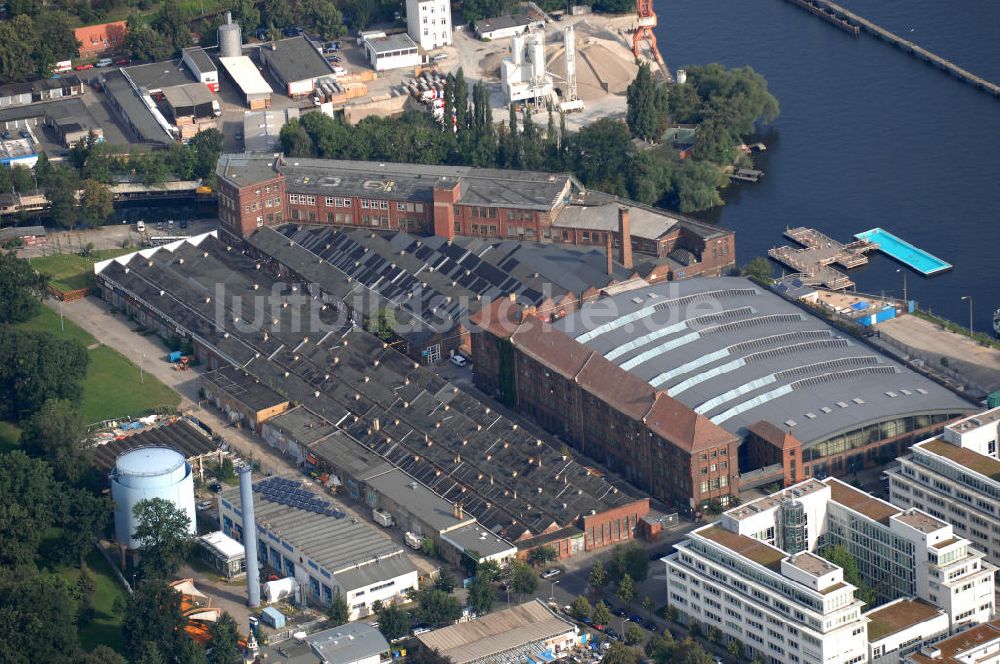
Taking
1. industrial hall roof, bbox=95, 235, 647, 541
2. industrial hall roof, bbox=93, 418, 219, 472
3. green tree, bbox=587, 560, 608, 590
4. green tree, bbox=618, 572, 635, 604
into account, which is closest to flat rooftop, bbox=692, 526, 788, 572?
green tree, bbox=618, 572, 635, 604

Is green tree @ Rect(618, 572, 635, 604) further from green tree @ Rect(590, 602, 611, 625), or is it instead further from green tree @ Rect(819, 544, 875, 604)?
green tree @ Rect(819, 544, 875, 604)

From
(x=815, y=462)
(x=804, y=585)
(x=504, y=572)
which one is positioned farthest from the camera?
(x=815, y=462)

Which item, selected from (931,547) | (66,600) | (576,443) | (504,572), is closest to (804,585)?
(931,547)

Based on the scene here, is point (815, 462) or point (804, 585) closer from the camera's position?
point (804, 585)

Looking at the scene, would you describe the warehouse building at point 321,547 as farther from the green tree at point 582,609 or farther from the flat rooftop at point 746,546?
the flat rooftop at point 746,546

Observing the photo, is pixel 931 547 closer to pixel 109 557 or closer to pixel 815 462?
pixel 815 462

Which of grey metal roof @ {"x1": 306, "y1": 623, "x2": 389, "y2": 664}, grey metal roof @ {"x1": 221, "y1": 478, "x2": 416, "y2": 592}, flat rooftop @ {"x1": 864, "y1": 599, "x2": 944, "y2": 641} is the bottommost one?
grey metal roof @ {"x1": 306, "y1": 623, "x2": 389, "y2": 664}

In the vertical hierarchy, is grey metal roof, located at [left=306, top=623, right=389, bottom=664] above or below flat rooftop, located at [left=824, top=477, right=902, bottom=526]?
below
